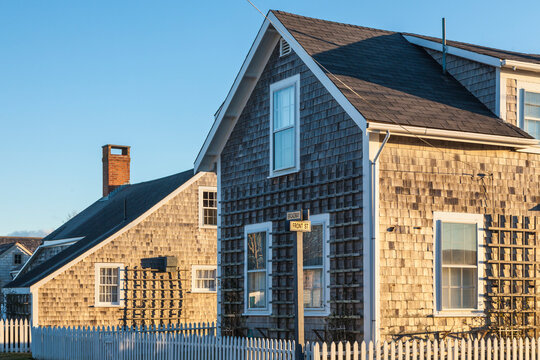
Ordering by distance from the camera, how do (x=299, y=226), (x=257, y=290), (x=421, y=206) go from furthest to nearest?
(x=257, y=290), (x=421, y=206), (x=299, y=226)

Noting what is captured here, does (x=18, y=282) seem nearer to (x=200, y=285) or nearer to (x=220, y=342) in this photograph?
(x=200, y=285)

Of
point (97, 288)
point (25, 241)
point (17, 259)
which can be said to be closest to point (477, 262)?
point (97, 288)

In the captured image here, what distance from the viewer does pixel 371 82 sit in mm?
17375

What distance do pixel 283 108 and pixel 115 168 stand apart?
930 inches

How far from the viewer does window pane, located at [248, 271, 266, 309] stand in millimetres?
19141

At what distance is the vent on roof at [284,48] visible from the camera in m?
18.9

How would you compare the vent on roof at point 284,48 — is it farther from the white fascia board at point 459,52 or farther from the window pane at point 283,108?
the white fascia board at point 459,52

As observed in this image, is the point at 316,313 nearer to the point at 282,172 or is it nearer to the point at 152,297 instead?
the point at 282,172

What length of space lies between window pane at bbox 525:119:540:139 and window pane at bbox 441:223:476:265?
8.91 ft

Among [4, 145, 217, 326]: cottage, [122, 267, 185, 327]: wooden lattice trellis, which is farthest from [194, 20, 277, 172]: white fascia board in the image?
[122, 267, 185, 327]: wooden lattice trellis

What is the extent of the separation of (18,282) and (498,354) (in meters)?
22.2

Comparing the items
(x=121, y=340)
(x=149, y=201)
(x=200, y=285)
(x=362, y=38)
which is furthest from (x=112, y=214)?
(x=362, y=38)

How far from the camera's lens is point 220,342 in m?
16.2

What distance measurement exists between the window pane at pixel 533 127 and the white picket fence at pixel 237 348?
4.31 metres
